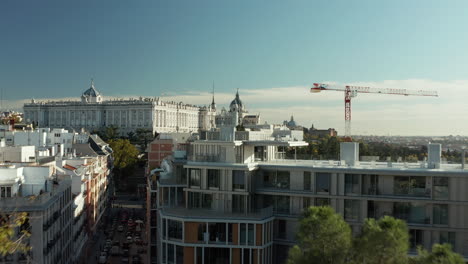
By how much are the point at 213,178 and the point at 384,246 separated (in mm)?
18841

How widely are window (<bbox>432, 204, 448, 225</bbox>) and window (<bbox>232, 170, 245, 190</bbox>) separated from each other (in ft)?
43.4

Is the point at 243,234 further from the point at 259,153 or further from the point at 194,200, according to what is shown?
the point at 259,153

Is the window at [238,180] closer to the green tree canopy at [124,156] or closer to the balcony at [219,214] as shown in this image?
the balcony at [219,214]

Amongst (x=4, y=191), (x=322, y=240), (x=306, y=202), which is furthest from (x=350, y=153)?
(x=4, y=191)

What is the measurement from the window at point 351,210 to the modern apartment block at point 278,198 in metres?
A: 0.07

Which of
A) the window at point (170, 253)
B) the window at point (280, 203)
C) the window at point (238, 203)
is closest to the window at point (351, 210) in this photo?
the window at point (280, 203)

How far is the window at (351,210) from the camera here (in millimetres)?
38406

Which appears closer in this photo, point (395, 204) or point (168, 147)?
point (395, 204)

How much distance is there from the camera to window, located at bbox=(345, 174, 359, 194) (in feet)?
127

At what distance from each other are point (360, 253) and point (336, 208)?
539 inches

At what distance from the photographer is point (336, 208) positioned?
38656mm

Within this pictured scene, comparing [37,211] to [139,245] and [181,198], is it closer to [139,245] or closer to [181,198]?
[181,198]

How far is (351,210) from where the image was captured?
3856 cm

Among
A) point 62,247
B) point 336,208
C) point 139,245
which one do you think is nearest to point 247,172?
point 336,208
